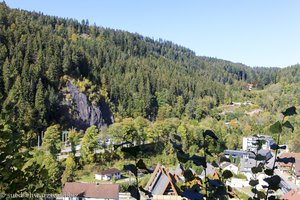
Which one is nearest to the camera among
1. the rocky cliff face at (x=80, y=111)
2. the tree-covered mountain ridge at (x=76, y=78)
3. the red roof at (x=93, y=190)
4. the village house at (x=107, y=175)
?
the red roof at (x=93, y=190)

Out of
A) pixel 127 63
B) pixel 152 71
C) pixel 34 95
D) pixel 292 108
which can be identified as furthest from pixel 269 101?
pixel 292 108

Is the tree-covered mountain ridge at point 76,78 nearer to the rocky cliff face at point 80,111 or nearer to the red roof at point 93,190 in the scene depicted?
the rocky cliff face at point 80,111

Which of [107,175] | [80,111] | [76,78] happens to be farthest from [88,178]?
[76,78]

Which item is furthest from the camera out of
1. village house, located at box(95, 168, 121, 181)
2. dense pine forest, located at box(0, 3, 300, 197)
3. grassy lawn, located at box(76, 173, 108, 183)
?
dense pine forest, located at box(0, 3, 300, 197)

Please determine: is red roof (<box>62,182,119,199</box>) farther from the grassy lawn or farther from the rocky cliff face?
the rocky cliff face

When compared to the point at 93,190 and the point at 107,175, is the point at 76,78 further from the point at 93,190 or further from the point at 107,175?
the point at 93,190

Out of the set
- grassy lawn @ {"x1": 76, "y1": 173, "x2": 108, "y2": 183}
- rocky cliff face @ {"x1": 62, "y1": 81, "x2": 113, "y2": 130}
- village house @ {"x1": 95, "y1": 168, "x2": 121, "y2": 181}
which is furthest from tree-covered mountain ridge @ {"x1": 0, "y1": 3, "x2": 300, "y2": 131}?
village house @ {"x1": 95, "y1": 168, "x2": 121, "y2": 181}

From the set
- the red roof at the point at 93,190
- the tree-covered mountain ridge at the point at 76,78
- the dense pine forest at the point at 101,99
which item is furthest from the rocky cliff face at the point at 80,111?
the red roof at the point at 93,190
